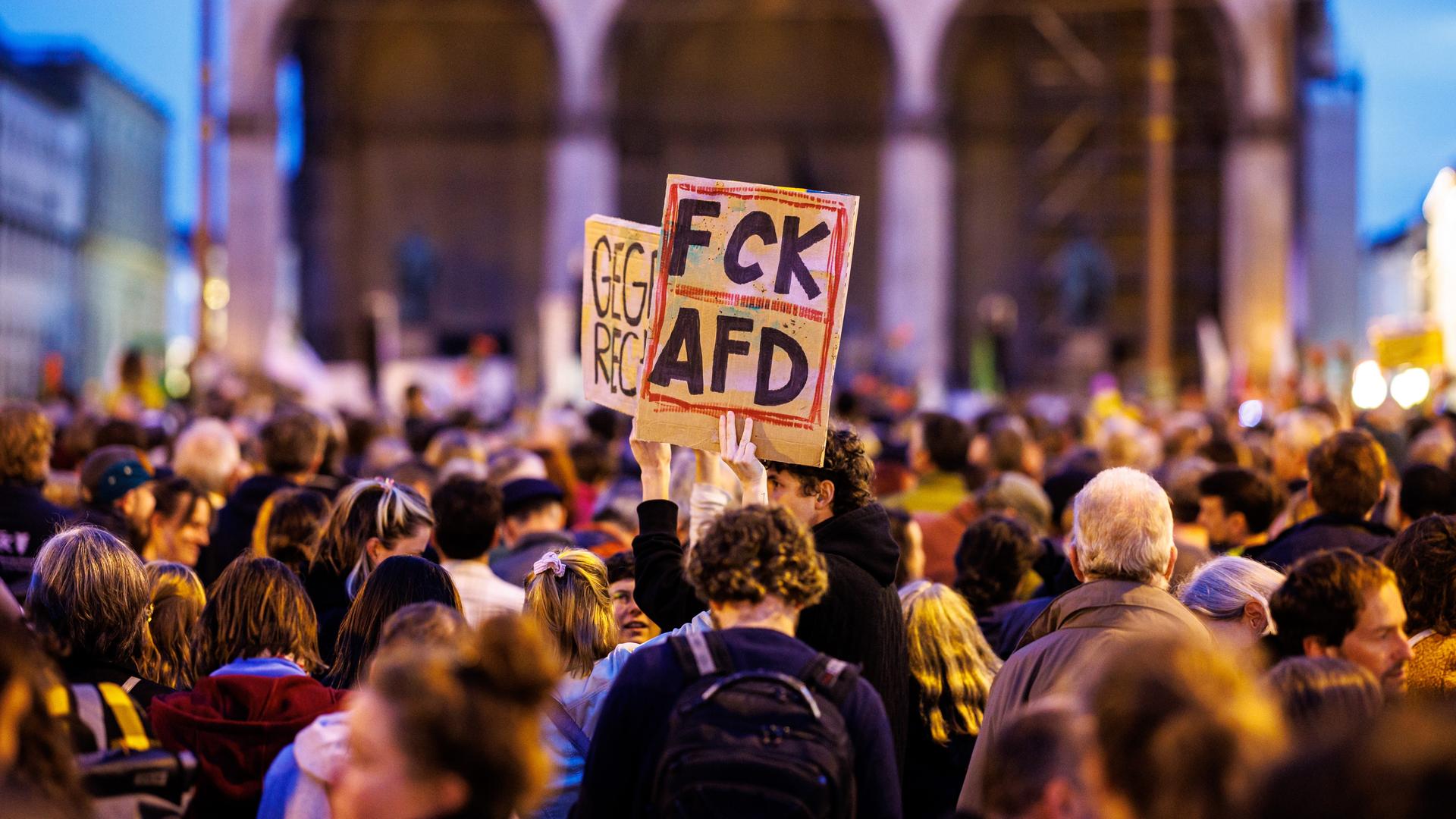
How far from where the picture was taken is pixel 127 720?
12.1ft

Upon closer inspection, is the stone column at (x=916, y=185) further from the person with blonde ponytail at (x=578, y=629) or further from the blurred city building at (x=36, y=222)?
the blurred city building at (x=36, y=222)

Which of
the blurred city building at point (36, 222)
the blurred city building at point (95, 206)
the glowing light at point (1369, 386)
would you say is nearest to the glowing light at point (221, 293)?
the glowing light at point (1369, 386)

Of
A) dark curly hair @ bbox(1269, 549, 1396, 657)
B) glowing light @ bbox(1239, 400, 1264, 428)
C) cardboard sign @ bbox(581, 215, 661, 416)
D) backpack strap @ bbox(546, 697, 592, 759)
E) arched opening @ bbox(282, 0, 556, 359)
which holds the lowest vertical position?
glowing light @ bbox(1239, 400, 1264, 428)

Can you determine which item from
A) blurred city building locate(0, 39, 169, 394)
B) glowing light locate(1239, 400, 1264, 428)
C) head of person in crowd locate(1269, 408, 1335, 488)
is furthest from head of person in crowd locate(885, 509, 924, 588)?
blurred city building locate(0, 39, 169, 394)

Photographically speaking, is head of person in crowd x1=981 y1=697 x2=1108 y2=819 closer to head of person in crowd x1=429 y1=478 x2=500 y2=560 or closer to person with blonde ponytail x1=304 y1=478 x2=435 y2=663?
person with blonde ponytail x1=304 y1=478 x2=435 y2=663

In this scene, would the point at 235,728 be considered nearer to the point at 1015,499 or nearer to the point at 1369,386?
the point at 1015,499

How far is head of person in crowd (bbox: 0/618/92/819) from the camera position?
9.05 feet

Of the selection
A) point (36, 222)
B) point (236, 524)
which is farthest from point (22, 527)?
point (36, 222)

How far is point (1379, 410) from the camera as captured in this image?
461 inches

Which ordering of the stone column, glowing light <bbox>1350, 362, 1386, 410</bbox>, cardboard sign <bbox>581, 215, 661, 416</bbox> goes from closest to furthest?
1. cardboard sign <bbox>581, 215, 661, 416</bbox>
2. glowing light <bbox>1350, 362, 1386, 410</bbox>
3. the stone column

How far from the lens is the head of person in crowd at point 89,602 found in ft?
14.1

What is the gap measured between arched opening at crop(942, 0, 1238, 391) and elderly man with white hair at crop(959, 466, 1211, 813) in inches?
1150

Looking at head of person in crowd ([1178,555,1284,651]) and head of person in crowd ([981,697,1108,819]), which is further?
head of person in crowd ([1178,555,1284,651])

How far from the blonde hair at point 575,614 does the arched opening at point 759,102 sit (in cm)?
3122
